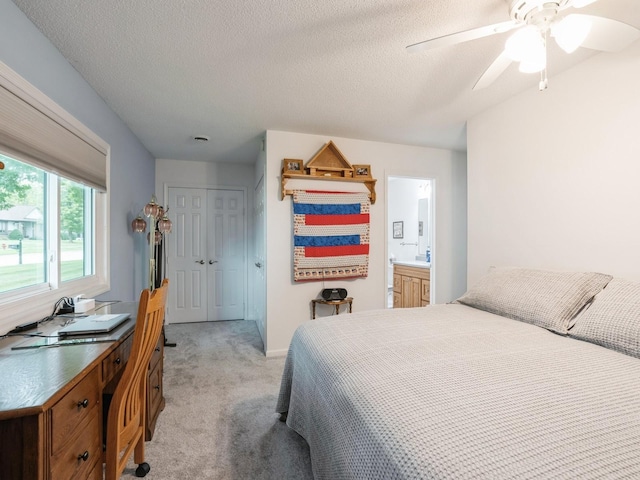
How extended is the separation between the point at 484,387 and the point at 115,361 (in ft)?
4.98

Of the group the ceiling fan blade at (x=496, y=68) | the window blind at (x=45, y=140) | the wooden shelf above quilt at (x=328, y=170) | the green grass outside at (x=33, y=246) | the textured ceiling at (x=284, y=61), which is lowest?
the green grass outside at (x=33, y=246)

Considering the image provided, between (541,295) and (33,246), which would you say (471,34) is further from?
(33,246)

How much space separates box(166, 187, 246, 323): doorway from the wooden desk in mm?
2983

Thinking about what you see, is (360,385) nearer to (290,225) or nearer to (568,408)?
(568,408)

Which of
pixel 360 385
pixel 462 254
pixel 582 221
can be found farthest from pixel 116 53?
pixel 462 254

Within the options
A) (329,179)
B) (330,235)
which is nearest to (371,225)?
(330,235)

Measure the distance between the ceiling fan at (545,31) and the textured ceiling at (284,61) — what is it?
0.85 feet

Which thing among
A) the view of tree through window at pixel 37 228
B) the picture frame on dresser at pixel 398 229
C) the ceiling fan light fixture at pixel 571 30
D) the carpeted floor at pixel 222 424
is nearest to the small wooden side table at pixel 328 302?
the carpeted floor at pixel 222 424

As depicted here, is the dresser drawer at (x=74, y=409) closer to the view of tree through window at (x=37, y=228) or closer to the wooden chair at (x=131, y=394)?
the wooden chair at (x=131, y=394)

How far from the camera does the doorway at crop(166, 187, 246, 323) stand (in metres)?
4.28

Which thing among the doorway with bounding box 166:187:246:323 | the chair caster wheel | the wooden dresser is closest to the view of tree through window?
the chair caster wheel

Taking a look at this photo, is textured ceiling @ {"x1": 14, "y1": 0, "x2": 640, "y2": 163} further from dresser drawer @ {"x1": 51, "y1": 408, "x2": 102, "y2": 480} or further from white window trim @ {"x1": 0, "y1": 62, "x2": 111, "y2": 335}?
dresser drawer @ {"x1": 51, "y1": 408, "x2": 102, "y2": 480}

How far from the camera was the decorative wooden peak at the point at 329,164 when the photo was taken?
124 inches

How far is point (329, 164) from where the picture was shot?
10.6 ft
